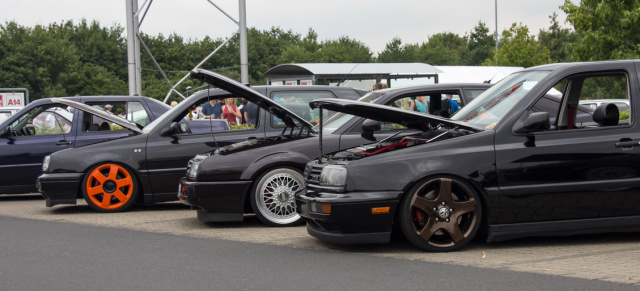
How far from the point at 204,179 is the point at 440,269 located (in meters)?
3.20

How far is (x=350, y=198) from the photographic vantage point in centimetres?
634

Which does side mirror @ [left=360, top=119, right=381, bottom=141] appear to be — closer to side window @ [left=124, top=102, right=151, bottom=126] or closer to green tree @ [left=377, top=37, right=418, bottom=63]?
side window @ [left=124, top=102, right=151, bottom=126]

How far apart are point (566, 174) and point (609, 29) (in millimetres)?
20722

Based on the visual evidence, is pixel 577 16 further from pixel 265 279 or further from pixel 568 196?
pixel 265 279

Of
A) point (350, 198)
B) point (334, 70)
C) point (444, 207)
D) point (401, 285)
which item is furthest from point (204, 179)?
point (334, 70)

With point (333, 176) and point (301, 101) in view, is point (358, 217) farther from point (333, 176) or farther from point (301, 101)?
Result: point (301, 101)

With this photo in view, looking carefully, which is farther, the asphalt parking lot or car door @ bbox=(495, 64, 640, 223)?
car door @ bbox=(495, 64, 640, 223)

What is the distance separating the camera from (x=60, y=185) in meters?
10.1

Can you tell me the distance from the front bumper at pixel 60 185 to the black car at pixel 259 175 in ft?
7.44

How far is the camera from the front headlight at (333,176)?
6.41 meters

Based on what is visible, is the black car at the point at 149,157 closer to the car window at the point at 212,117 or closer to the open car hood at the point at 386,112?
the car window at the point at 212,117

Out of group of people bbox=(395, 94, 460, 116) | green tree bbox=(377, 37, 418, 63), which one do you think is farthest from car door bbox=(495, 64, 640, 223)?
green tree bbox=(377, 37, 418, 63)

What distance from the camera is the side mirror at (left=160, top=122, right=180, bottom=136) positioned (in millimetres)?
9828

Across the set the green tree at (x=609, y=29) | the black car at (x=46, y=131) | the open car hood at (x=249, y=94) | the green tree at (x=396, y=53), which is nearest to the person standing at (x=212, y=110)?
the open car hood at (x=249, y=94)
